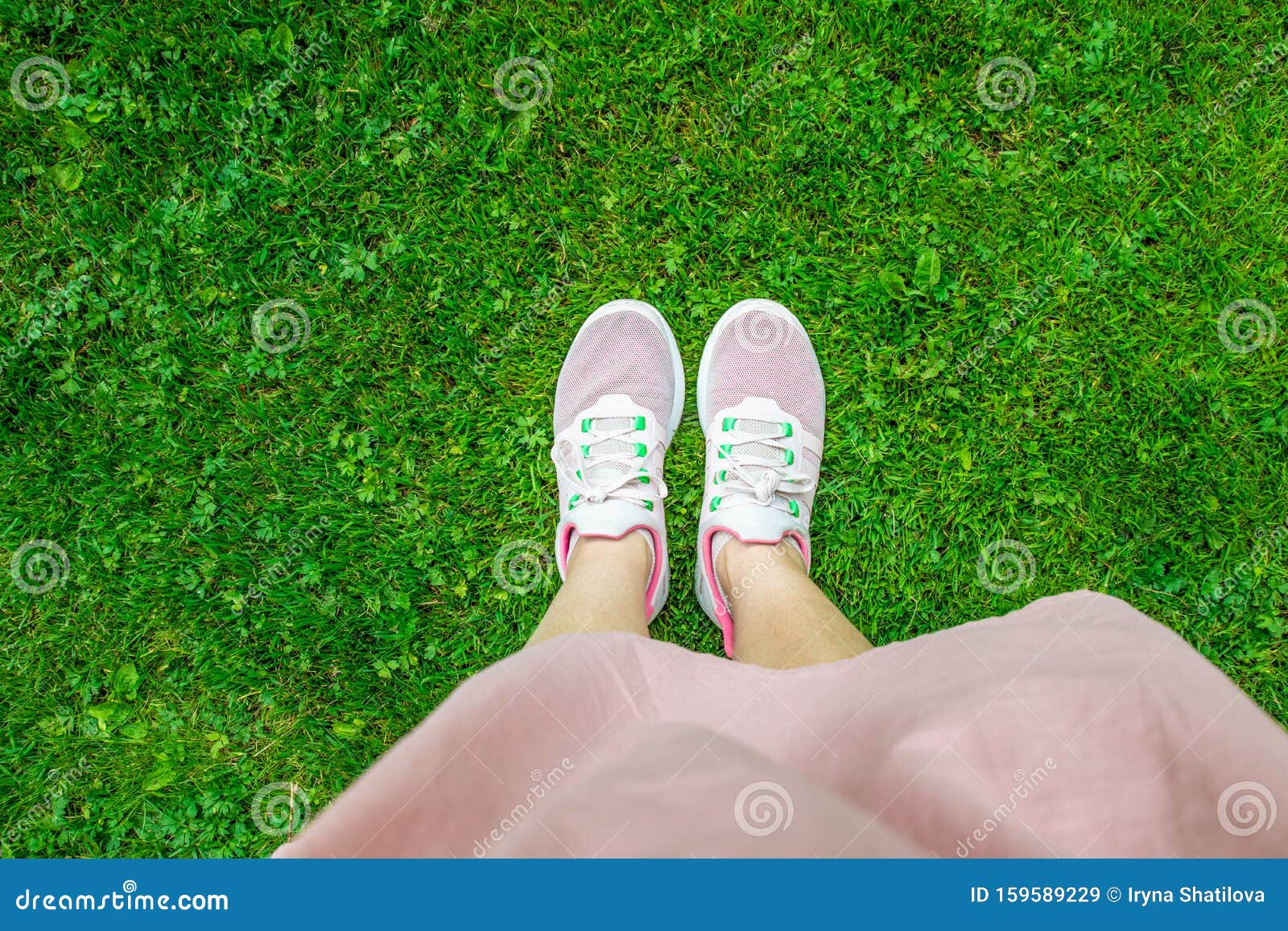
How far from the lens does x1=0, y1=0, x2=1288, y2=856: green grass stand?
268 cm

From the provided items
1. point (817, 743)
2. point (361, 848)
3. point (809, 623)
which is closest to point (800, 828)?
point (817, 743)

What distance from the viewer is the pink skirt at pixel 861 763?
1246 millimetres

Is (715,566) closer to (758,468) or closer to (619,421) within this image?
(758,468)

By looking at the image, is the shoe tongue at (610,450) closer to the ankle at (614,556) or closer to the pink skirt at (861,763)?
the ankle at (614,556)

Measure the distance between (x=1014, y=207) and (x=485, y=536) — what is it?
2.29 m

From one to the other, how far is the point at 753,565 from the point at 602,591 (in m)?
0.52

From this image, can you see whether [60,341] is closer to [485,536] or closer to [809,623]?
[485,536]

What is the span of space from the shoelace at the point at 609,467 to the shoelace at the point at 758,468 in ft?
0.79

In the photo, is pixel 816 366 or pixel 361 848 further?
pixel 816 366

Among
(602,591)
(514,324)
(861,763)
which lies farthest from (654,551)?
(861,763)

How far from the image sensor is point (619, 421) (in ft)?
8.96

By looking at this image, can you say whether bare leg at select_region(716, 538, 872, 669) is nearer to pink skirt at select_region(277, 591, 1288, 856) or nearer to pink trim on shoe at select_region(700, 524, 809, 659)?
pink trim on shoe at select_region(700, 524, 809, 659)

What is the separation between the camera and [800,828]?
1.20 m

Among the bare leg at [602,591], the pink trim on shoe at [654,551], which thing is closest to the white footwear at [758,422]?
the pink trim on shoe at [654,551]
